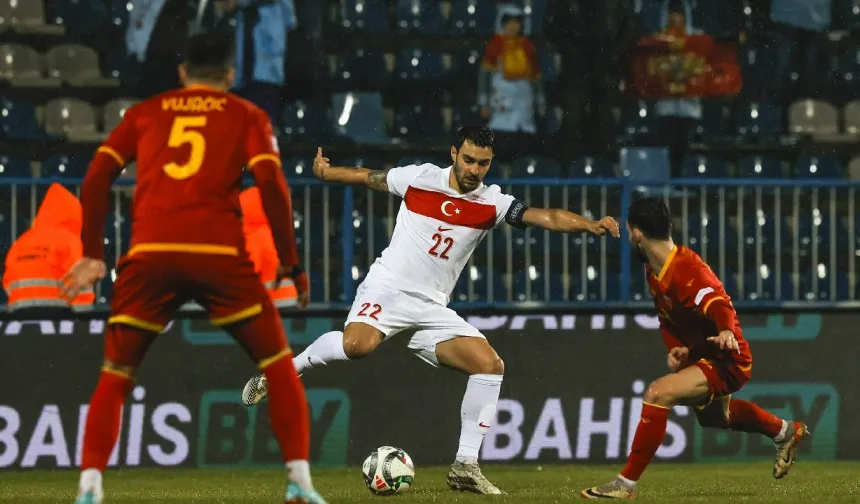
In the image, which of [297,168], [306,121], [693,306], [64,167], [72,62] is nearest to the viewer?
[693,306]

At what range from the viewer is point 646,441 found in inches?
306

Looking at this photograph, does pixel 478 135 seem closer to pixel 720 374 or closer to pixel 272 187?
pixel 720 374

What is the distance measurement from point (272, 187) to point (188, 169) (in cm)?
32

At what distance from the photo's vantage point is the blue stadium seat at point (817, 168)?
44.6ft

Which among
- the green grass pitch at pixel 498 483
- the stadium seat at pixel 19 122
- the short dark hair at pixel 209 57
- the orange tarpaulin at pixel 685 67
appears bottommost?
the green grass pitch at pixel 498 483

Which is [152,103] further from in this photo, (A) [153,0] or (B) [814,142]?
(B) [814,142]

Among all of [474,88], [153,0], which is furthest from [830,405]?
[153,0]

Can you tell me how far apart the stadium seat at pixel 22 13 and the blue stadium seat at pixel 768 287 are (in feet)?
23.8

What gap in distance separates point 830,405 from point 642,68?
426cm

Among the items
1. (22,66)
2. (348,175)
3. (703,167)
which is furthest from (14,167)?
(703,167)

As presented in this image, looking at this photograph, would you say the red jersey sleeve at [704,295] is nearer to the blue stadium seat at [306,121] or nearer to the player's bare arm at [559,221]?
the player's bare arm at [559,221]

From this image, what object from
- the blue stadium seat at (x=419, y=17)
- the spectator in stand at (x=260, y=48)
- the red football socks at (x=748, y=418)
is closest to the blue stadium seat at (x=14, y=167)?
the spectator in stand at (x=260, y=48)

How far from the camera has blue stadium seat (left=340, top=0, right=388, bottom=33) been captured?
49.2 ft

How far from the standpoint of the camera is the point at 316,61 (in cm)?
1464
